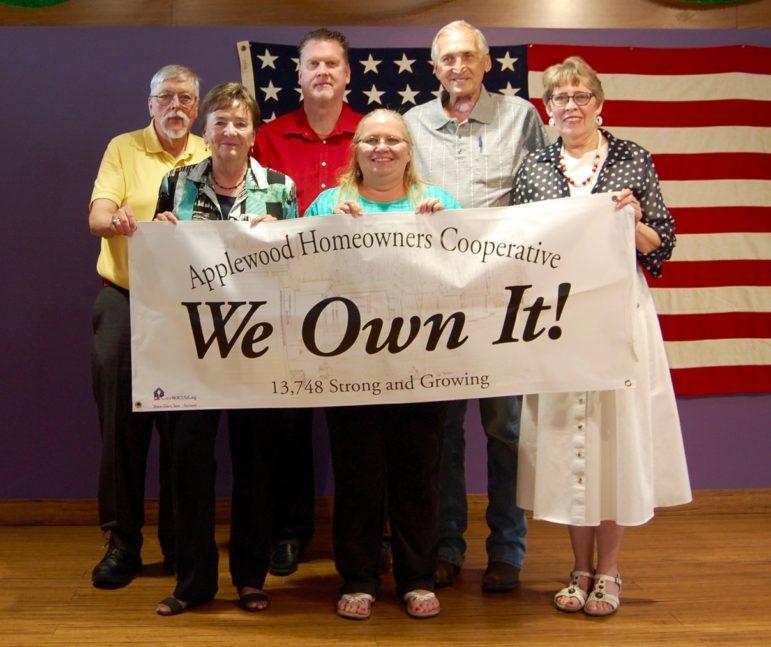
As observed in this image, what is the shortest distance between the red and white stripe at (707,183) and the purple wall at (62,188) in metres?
0.25

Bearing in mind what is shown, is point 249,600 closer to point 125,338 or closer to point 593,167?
point 125,338

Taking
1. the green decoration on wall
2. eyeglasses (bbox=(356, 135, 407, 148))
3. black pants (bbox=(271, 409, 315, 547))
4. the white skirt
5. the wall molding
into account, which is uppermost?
the green decoration on wall

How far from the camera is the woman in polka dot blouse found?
9.61 feet

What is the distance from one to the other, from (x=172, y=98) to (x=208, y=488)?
1.35 meters

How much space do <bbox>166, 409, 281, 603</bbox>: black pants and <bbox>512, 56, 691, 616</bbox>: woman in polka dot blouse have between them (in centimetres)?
85

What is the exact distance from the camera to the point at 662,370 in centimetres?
300

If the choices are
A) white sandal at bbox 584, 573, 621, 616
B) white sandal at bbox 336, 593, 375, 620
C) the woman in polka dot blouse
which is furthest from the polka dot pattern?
white sandal at bbox 336, 593, 375, 620

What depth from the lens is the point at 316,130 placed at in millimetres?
3529

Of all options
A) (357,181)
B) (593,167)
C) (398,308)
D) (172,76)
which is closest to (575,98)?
(593,167)

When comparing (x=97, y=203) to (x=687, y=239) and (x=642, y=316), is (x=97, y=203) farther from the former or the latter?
(x=687, y=239)

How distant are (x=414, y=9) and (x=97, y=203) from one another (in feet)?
5.89

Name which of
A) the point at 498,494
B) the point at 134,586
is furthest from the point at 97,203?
the point at 498,494

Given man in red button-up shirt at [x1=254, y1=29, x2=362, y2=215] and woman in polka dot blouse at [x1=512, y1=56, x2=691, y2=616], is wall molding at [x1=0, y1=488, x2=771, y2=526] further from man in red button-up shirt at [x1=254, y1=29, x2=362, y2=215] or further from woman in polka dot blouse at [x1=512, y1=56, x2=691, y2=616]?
man in red button-up shirt at [x1=254, y1=29, x2=362, y2=215]

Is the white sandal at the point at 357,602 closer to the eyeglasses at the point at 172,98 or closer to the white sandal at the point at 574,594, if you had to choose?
the white sandal at the point at 574,594
